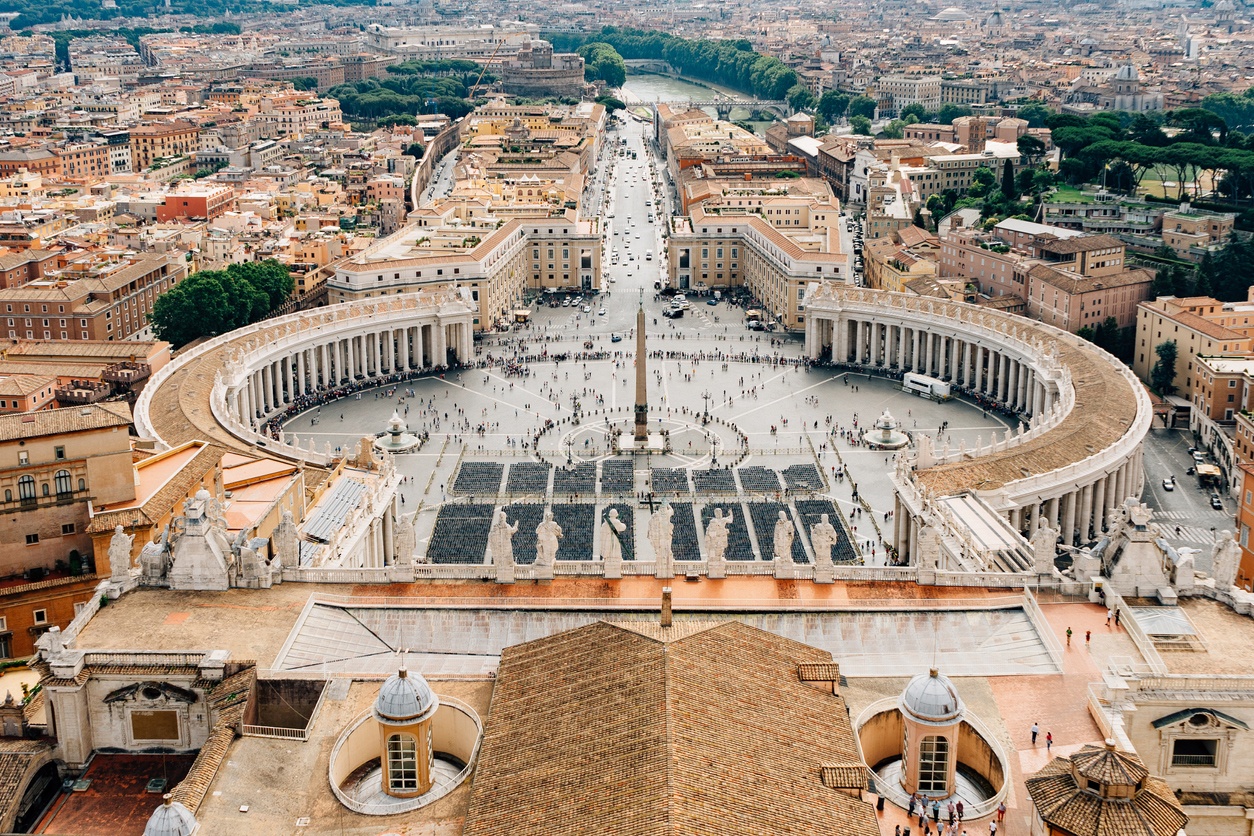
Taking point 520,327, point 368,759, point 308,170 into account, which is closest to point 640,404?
point 520,327

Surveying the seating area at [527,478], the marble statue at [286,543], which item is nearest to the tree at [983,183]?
the seating area at [527,478]

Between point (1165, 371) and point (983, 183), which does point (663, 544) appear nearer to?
point (1165, 371)

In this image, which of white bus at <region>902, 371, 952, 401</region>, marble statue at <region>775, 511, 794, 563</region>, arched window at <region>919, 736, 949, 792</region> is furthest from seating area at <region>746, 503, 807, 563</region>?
arched window at <region>919, 736, 949, 792</region>

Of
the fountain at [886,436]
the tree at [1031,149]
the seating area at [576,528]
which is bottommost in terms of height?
the seating area at [576,528]

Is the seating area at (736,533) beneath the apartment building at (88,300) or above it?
beneath

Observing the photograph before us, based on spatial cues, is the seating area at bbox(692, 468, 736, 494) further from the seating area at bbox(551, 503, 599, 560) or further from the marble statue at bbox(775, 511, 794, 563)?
the marble statue at bbox(775, 511, 794, 563)

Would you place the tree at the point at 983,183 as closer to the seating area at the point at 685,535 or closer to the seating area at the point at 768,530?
the seating area at the point at 768,530

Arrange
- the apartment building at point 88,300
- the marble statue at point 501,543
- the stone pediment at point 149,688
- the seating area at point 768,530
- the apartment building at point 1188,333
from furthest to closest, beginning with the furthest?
the apartment building at point 88,300, the apartment building at point 1188,333, the seating area at point 768,530, the marble statue at point 501,543, the stone pediment at point 149,688
